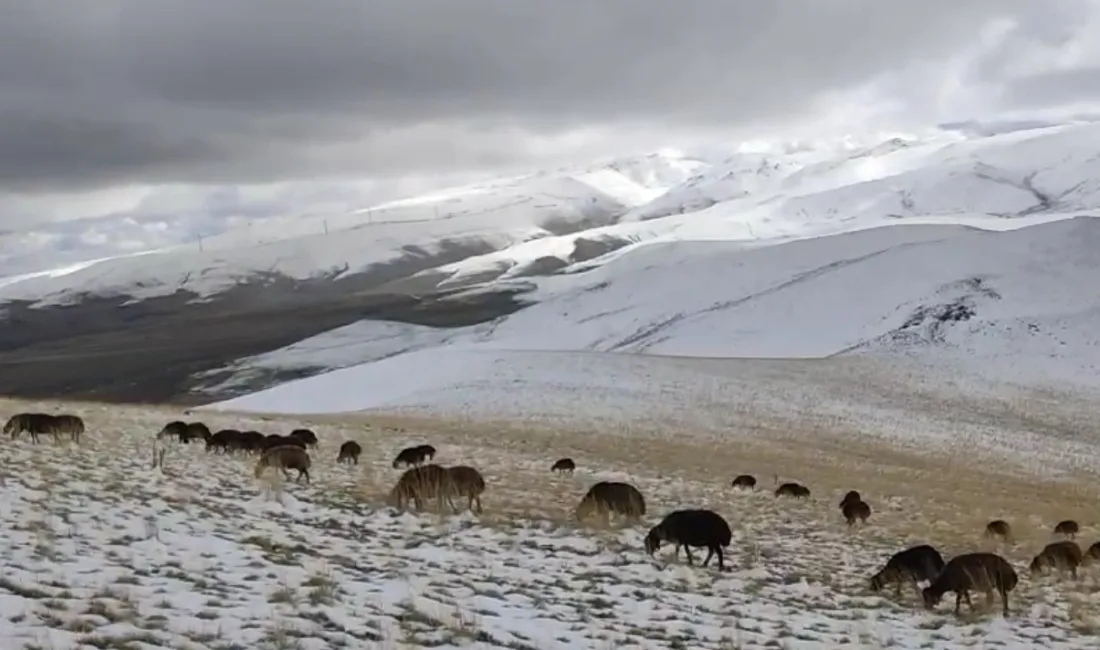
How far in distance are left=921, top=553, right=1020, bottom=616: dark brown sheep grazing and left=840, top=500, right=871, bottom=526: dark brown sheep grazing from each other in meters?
7.39

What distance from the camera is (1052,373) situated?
212ft

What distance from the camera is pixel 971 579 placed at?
45.9ft

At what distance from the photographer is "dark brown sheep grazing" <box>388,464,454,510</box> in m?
17.2

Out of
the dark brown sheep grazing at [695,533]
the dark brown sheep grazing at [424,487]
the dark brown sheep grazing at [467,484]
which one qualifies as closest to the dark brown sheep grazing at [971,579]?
the dark brown sheep grazing at [695,533]

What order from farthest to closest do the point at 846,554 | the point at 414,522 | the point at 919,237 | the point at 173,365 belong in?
the point at 173,365 → the point at 919,237 → the point at 846,554 → the point at 414,522

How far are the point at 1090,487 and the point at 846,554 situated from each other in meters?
22.5

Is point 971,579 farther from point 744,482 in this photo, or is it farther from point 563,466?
point 744,482

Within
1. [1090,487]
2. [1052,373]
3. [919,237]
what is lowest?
[1090,487]

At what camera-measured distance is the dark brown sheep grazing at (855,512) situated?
21.9 metres

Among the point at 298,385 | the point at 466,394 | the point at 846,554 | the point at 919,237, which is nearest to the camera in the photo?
the point at 846,554

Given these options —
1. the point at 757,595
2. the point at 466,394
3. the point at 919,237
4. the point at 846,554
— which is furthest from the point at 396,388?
the point at 919,237

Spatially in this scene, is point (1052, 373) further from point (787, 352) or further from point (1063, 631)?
point (1063, 631)

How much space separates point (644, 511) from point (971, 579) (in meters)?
6.05

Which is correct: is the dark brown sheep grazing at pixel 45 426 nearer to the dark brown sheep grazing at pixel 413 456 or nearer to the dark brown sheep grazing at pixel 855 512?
the dark brown sheep grazing at pixel 413 456
